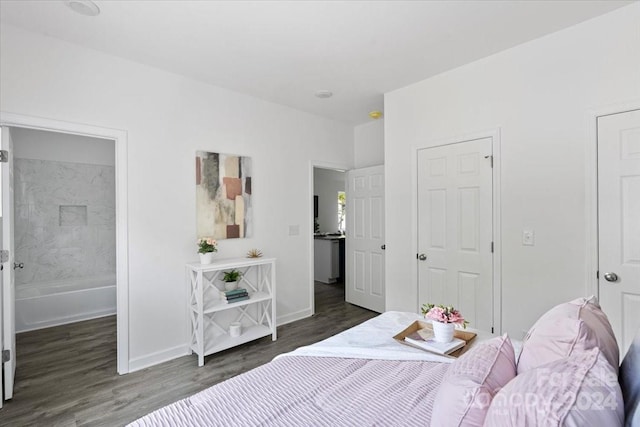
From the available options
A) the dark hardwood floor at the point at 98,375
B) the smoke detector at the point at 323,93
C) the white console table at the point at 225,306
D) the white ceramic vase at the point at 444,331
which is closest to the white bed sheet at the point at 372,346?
the white ceramic vase at the point at 444,331

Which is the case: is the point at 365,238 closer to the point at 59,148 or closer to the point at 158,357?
the point at 158,357

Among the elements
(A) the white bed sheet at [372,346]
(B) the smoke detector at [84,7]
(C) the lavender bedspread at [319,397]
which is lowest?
(C) the lavender bedspread at [319,397]

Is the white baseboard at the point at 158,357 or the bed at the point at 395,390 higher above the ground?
the bed at the point at 395,390

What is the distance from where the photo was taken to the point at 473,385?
84cm

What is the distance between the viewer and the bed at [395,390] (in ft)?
2.31

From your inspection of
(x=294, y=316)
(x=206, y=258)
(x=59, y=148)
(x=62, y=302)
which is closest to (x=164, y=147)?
(x=206, y=258)

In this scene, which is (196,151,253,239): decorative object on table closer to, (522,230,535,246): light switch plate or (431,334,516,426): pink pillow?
(522,230,535,246): light switch plate

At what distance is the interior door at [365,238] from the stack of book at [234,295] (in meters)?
1.81

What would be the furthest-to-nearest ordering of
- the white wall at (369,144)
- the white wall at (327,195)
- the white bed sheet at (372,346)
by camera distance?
the white wall at (327,195), the white wall at (369,144), the white bed sheet at (372,346)

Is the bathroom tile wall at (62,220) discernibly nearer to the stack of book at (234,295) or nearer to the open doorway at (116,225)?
the open doorway at (116,225)

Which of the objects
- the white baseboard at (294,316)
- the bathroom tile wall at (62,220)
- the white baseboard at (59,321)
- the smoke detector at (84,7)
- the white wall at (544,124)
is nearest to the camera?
the smoke detector at (84,7)

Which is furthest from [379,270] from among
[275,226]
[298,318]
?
[275,226]

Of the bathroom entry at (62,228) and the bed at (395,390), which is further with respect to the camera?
the bathroom entry at (62,228)

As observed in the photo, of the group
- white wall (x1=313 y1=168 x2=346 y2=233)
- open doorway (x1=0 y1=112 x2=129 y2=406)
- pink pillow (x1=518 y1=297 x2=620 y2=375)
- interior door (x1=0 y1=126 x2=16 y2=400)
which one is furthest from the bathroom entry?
pink pillow (x1=518 y1=297 x2=620 y2=375)
